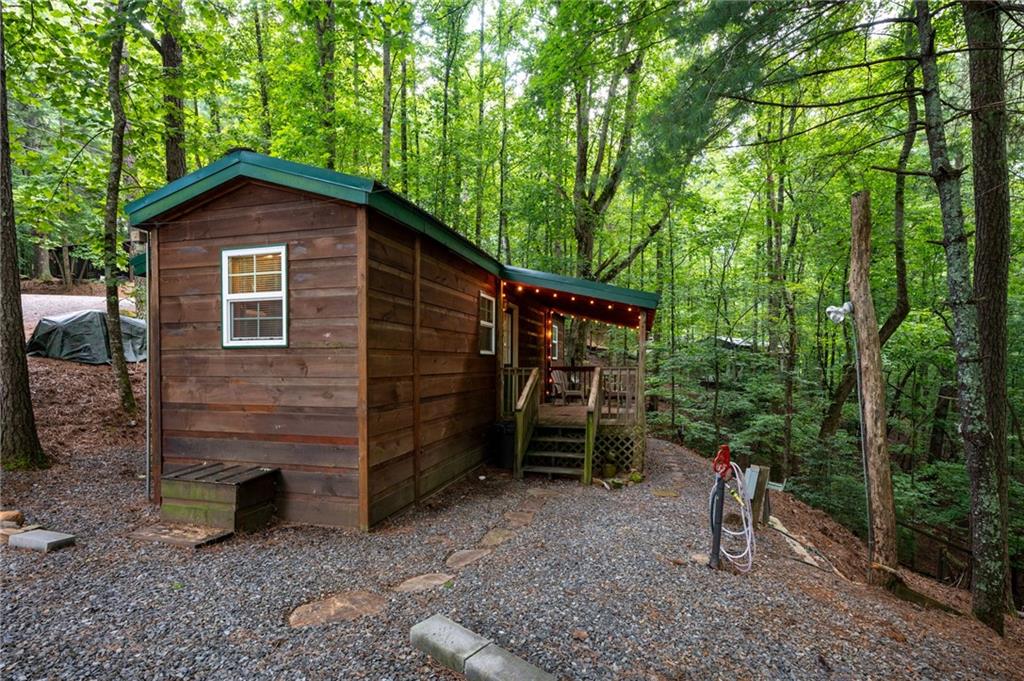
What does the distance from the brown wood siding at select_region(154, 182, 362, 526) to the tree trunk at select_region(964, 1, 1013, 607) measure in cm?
Answer: 661

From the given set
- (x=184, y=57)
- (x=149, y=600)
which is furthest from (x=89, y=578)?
(x=184, y=57)

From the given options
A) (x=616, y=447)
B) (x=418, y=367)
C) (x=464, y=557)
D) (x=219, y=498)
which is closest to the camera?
(x=464, y=557)

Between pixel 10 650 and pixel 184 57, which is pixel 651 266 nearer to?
pixel 184 57

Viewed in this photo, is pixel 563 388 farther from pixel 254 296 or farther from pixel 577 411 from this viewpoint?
pixel 254 296

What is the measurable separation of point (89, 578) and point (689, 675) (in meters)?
4.45

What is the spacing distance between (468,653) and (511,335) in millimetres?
7890

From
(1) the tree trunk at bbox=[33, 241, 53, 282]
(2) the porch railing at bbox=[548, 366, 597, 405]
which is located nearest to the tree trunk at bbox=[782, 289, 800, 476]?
(2) the porch railing at bbox=[548, 366, 597, 405]

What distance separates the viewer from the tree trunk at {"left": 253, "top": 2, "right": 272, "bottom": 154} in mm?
12891

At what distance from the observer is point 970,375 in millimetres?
4680

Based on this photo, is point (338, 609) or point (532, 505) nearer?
point (338, 609)

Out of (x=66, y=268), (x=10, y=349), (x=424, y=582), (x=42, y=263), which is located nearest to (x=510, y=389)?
(x=424, y=582)

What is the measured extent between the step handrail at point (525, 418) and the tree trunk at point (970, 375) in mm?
5356

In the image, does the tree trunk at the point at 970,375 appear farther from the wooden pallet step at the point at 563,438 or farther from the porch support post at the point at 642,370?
the wooden pallet step at the point at 563,438

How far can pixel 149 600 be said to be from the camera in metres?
3.27
